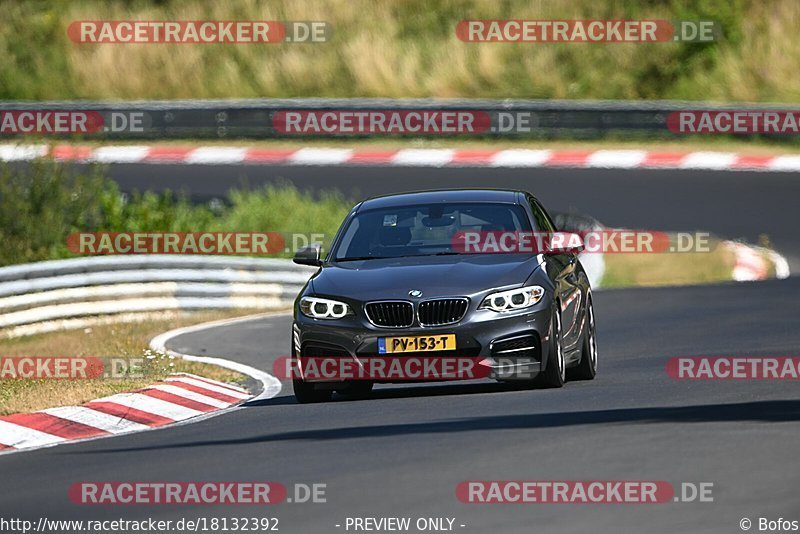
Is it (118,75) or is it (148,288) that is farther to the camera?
(118,75)

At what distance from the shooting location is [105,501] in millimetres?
8742

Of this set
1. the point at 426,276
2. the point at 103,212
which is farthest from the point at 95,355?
the point at 103,212

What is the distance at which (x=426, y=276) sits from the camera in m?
12.2

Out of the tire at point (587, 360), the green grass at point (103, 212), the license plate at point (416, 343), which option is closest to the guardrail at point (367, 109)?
the green grass at point (103, 212)

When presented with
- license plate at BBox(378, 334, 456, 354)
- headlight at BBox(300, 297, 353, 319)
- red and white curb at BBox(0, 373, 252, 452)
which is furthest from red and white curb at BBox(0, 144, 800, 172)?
license plate at BBox(378, 334, 456, 354)

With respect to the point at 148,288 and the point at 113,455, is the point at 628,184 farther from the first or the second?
the point at 113,455

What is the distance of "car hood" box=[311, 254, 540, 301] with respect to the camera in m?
12.0

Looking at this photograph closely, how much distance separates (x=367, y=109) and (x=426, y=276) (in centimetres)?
2147

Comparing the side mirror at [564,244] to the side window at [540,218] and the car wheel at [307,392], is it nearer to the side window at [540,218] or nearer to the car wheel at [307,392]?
the side window at [540,218]

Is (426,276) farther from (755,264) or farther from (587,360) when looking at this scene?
(755,264)

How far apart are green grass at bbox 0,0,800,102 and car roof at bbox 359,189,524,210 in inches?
907

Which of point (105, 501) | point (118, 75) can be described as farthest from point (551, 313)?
point (118, 75)

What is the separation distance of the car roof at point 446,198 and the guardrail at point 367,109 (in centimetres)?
1848

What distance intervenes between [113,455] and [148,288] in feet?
36.5
